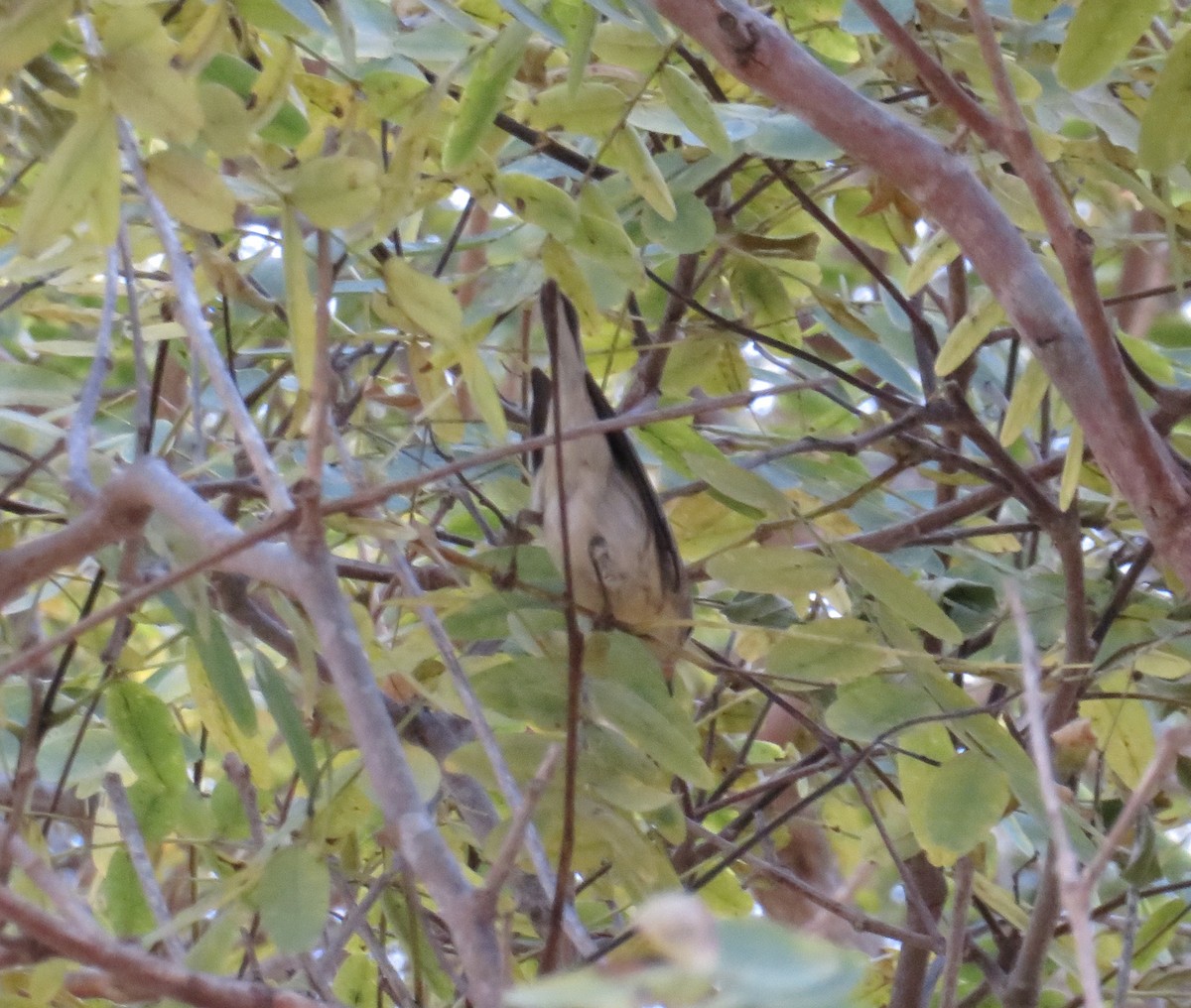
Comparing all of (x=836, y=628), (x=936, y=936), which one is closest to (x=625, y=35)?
(x=836, y=628)

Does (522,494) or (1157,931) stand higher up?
(522,494)

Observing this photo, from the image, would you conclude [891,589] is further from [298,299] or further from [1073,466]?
[298,299]

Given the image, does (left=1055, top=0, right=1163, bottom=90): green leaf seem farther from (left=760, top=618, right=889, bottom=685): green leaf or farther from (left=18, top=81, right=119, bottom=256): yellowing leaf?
(left=18, top=81, right=119, bottom=256): yellowing leaf

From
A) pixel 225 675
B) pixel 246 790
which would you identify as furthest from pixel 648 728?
pixel 246 790

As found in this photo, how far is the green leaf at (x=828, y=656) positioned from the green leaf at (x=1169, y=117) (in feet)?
1.38

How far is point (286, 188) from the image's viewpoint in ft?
2.99

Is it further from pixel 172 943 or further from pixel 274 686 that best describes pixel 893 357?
pixel 172 943

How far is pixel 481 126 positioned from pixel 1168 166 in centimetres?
52

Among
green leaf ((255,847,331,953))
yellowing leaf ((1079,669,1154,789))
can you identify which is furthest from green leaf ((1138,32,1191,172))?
green leaf ((255,847,331,953))

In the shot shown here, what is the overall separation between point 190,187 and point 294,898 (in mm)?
453

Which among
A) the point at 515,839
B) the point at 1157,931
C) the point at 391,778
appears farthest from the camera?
the point at 1157,931

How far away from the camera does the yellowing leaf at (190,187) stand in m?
0.91

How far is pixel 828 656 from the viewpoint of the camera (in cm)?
111

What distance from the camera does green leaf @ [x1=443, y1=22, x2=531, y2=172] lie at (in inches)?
38.7
